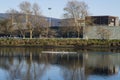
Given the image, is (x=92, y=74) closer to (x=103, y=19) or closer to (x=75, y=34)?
(x=75, y=34)

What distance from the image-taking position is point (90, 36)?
299 feet

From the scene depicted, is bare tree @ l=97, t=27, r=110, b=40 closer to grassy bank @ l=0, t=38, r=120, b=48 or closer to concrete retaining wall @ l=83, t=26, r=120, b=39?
concrete retaining wall @ l=83, t=26, r=120, b=39

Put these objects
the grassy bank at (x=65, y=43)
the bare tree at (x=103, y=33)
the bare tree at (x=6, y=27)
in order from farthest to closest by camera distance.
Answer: the bare tree at (x=6, y=27) → the bare tree at (x=103, y=33) → the grassy bank at (x=65, y=43)

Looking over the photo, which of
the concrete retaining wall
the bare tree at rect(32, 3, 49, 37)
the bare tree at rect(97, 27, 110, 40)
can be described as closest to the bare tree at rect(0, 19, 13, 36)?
the bare tree at rect(32, 3, 49, 37)

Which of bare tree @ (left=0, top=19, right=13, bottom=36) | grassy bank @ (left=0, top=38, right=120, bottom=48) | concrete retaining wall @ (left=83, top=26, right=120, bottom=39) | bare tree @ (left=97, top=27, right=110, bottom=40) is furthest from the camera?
bare tree @ (left=0, top=19, right=13, bottom=36)

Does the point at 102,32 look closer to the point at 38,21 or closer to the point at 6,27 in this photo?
the point at 38,21

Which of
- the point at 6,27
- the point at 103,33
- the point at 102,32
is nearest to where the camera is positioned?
the point at 103,33

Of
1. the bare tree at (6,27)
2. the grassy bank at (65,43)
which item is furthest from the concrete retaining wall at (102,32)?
the bare tree at (6,27)

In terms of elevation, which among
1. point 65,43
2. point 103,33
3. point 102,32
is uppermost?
point 102,32

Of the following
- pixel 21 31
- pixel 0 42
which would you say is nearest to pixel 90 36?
pixel 21 31

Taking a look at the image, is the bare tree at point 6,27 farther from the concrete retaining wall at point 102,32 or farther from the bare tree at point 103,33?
the bare tree at point 103,33

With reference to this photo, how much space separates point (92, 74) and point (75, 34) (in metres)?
68.2

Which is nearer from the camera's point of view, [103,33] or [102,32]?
[103,33]

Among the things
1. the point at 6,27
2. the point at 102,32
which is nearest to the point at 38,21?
the point at 6,27
